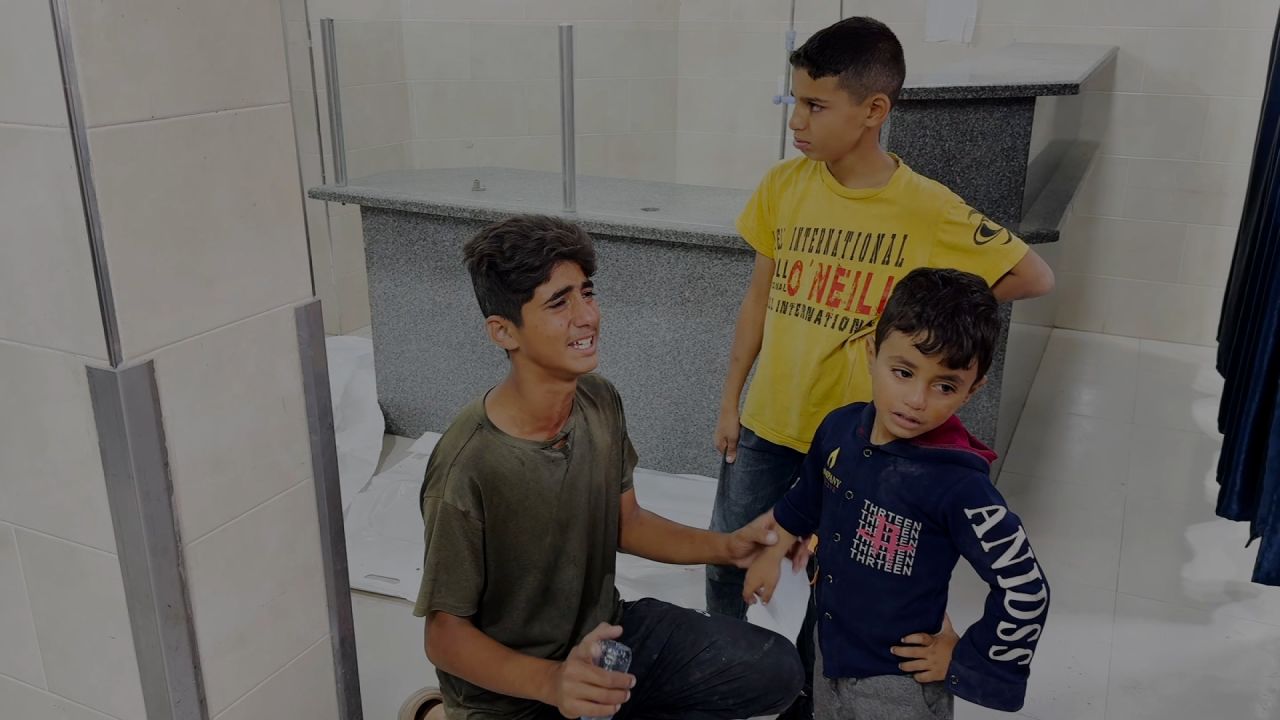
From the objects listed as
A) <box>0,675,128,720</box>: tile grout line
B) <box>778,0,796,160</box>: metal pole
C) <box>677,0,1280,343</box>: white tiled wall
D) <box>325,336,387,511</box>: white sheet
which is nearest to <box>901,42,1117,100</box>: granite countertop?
<box>778,0,796,160</box>: metal pole

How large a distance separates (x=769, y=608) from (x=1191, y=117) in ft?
Result: 10.9

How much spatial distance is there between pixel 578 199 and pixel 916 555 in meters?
2.04

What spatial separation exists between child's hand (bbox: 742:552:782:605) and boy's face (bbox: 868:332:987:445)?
36 cm

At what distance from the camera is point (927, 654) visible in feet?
5.05

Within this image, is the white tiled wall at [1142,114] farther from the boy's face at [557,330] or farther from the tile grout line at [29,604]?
the tile grout line at [29,604]

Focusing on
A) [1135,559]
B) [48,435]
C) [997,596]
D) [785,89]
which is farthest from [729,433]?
[785,89]

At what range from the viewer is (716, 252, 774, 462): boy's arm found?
2.09 meters

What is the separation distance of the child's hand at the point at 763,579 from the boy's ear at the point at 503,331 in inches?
21.7

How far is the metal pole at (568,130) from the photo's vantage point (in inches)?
126

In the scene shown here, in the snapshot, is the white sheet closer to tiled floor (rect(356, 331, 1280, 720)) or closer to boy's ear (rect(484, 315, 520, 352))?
tiled floor (rect(356, 331, 1280, 720))

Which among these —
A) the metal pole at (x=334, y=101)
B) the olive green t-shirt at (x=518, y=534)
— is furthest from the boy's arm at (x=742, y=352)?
the metal pole at (x=334, y=101)

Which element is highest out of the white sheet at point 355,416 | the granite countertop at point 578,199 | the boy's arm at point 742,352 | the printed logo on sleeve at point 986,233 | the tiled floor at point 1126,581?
the printed logo on sleeve at point 986,233

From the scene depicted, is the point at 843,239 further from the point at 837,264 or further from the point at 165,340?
the point at 165,340

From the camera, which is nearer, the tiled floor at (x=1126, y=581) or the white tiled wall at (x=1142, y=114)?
the tiled floor at (x=1126, y=581)
